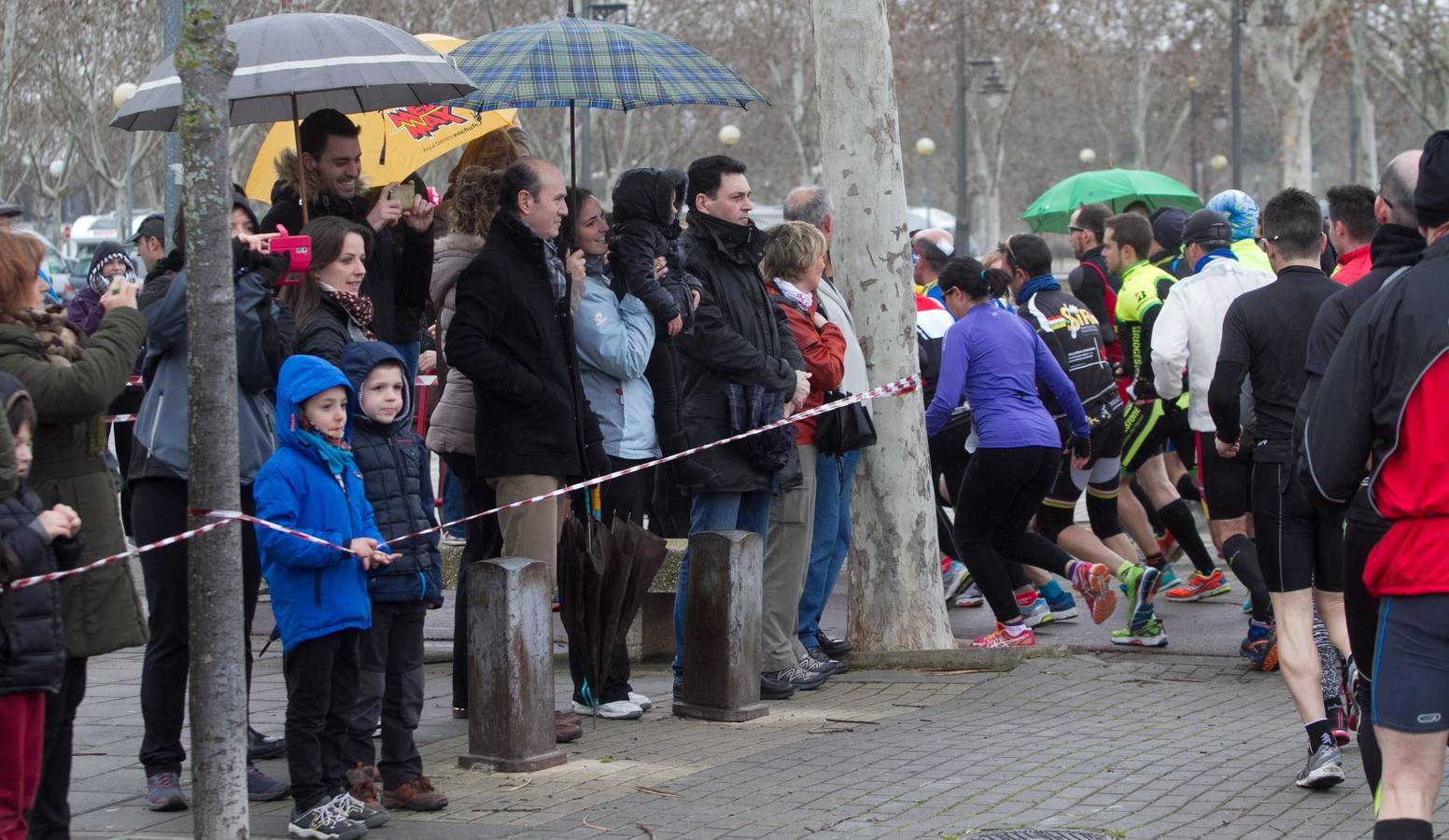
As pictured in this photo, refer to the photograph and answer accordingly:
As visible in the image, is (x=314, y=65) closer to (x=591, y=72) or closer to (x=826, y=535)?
(x=591, y=72)

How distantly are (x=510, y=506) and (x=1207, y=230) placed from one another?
4202 millimetres

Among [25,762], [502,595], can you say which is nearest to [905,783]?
[502,595]

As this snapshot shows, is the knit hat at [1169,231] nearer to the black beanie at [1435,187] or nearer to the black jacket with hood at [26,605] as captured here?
the black beanie at [1435,187]

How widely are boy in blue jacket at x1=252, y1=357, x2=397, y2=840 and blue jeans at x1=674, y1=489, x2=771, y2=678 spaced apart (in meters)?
2.15

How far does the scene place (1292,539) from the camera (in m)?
6.30

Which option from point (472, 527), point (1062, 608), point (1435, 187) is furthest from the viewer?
point (1062, 608)

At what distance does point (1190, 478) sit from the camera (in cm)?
1169

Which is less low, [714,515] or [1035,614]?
[714,515]

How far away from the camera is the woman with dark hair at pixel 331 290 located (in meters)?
6.04

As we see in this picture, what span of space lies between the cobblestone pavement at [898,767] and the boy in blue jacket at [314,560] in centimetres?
26

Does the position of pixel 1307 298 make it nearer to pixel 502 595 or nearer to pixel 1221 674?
pixel 1221 674

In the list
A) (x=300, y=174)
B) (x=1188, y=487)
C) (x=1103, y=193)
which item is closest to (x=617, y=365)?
(x=300, y=174)

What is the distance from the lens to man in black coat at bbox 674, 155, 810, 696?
24.9 ft

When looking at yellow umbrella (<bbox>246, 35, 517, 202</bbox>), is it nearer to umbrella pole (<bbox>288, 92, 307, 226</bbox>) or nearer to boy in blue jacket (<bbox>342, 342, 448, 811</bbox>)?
umbrella pole (<bbox>288, 92, 307, 226</bbox>)
